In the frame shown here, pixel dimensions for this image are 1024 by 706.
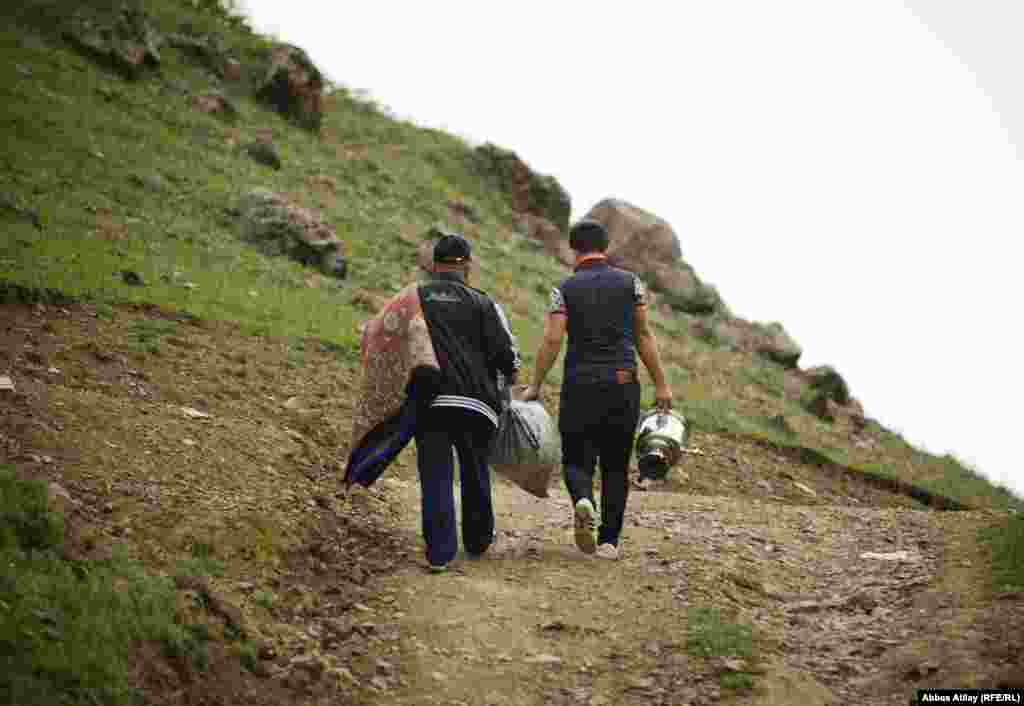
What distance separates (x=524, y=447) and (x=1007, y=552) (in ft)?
11.8

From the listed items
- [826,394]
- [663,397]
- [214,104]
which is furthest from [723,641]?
[214,104]

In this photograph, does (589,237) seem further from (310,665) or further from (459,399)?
(310,665)

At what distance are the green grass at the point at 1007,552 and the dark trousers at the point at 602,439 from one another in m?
2.55

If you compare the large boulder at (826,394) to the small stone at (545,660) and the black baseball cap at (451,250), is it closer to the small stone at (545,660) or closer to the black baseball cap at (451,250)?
the black baseball cap at (451,250)

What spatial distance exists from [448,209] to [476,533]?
842 inches

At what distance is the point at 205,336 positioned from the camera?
13906 mm

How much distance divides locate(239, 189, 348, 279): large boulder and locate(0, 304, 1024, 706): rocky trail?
9.08 metres

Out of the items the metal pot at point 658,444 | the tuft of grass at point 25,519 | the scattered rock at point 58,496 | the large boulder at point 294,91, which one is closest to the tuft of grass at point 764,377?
the large boulder at point 294,91

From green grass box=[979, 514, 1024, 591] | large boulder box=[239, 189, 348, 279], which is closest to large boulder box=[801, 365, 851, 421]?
large boulder box=[239, 189, 348, 279]

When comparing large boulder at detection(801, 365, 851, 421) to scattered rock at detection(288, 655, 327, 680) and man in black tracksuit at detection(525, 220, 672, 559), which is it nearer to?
man in black tracksuit at detection(525, 220, 672, 559)

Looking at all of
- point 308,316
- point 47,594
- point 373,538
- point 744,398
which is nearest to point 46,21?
point 308,316

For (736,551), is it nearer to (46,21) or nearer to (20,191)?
(20,191)

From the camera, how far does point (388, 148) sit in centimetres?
3181

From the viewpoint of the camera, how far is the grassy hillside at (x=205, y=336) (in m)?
6.21
